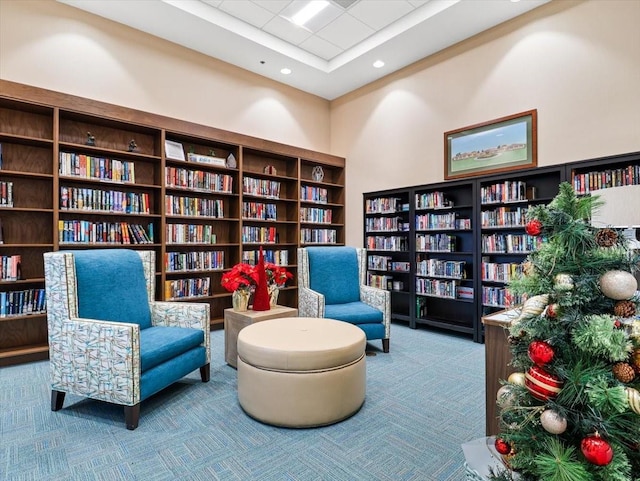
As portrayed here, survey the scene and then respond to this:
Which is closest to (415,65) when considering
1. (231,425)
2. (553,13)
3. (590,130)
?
(553,13)

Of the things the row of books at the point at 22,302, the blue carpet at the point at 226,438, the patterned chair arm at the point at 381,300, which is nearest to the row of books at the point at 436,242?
the patterned chair arm at the point at 381,300

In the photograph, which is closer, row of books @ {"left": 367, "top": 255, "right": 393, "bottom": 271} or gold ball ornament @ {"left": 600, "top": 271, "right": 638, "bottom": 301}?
gold ball ornament @ {"left": 600, "top": 271, "right": 638, "bottom": 301}

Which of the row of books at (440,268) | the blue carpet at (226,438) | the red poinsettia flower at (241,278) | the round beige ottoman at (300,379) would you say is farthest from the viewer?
the row of books at (440,268)

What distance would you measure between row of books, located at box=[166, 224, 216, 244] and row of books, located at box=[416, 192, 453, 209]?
2853 mm

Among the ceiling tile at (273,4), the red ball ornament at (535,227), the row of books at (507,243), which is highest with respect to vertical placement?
the ceiling tile at (273,4)

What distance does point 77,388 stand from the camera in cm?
216

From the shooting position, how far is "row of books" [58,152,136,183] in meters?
3.52

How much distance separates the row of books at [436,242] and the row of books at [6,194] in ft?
14.8

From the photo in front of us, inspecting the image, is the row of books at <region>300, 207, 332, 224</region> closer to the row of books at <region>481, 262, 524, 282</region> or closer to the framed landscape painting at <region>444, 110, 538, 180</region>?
the framed landscape painting at <region>444, 110, 538, 180</region>

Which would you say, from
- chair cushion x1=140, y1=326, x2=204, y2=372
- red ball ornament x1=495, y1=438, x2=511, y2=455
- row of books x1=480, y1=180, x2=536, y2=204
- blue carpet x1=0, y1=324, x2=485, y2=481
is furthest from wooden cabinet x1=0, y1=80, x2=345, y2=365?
red ball ornament x1=495, y1=438, x2=511, y2=455

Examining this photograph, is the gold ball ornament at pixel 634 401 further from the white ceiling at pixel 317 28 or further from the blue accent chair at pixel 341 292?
the white ceiling at pixel 317 28

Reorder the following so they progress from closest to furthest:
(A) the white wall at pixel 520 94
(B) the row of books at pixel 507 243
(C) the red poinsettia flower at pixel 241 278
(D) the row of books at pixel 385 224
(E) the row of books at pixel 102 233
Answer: (C) the red poinsettia flower at pixel 241 278 < (A) the white wall at pixel 520 94 < (E) the row of books at pixel 102 233 < (B) the row of books at pixel 507 243 < (D) the row of books at pixel 385 224

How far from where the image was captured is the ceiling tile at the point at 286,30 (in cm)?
431

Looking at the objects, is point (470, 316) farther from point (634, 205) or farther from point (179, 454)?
point (179, 454)
